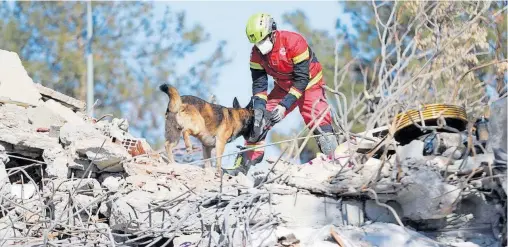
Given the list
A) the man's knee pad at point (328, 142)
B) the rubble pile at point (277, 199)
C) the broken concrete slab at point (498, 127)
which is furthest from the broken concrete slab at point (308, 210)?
the man's knee pad at point (328, 142)

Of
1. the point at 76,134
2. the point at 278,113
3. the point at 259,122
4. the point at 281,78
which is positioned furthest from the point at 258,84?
the point at 76,134

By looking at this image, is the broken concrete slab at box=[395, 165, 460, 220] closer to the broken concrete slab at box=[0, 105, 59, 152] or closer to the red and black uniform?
the red and black uniform

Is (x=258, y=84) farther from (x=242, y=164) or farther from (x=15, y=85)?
(x=15, y=85)

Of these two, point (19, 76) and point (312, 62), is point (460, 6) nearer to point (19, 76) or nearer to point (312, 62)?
point (312, 62)

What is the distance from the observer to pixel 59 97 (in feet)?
31.9

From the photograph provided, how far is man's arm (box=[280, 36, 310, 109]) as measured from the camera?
368 inches

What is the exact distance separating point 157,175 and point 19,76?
254cm

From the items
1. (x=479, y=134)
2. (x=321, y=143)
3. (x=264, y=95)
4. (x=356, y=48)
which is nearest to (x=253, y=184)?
(x=479, y=134)

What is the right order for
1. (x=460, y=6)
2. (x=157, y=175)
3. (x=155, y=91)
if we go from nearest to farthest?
(x=157, y=175) → (x=460, y=6) → (x=155, y=91)

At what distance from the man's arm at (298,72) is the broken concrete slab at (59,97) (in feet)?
6.86

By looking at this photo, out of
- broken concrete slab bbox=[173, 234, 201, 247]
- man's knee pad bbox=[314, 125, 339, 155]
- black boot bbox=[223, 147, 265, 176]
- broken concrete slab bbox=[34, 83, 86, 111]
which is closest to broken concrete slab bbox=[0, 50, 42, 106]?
broken concrete slab bbox=[34, 83, 86, 111]

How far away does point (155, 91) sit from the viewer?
23.9 meters

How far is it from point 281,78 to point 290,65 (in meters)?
0.27

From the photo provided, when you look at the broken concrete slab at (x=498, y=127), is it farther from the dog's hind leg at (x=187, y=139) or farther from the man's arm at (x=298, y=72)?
the dog's hind leg at (x=187, y=139)
